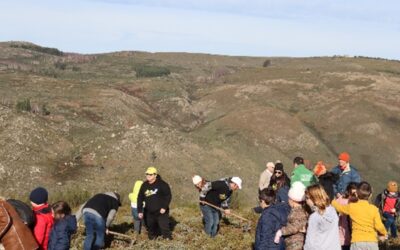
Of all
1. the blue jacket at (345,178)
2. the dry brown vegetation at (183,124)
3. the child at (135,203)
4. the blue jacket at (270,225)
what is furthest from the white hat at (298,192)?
the dry brown vegetation at (183,124)

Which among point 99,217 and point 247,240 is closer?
point 99,217

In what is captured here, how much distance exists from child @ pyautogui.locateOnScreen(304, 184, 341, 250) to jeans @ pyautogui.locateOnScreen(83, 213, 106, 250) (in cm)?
469

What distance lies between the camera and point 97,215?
10.2m

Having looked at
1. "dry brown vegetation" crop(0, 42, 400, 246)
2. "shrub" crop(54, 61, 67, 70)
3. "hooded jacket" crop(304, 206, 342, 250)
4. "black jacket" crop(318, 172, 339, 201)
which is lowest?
"dry brown vegetation" crop(0, 42, 400, 246)

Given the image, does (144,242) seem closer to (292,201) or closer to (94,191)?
(292,201)

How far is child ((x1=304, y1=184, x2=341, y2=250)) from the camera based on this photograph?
6.75 metres

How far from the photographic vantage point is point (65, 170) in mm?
28922

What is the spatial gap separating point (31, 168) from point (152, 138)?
7790 millimetres

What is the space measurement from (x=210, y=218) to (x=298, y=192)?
551 cm

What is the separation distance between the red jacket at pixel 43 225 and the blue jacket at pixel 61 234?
16cm

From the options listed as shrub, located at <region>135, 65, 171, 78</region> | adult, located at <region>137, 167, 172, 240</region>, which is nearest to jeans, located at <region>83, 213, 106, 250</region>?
adult, located at <region>137, 167, 172, 240</region>

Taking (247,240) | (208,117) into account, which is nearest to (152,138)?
(247,240)

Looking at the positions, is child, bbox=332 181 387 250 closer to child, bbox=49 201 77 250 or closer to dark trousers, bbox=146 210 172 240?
child, bbox=49 201 77 250

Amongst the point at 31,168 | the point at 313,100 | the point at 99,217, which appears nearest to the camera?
the point at 99,217
